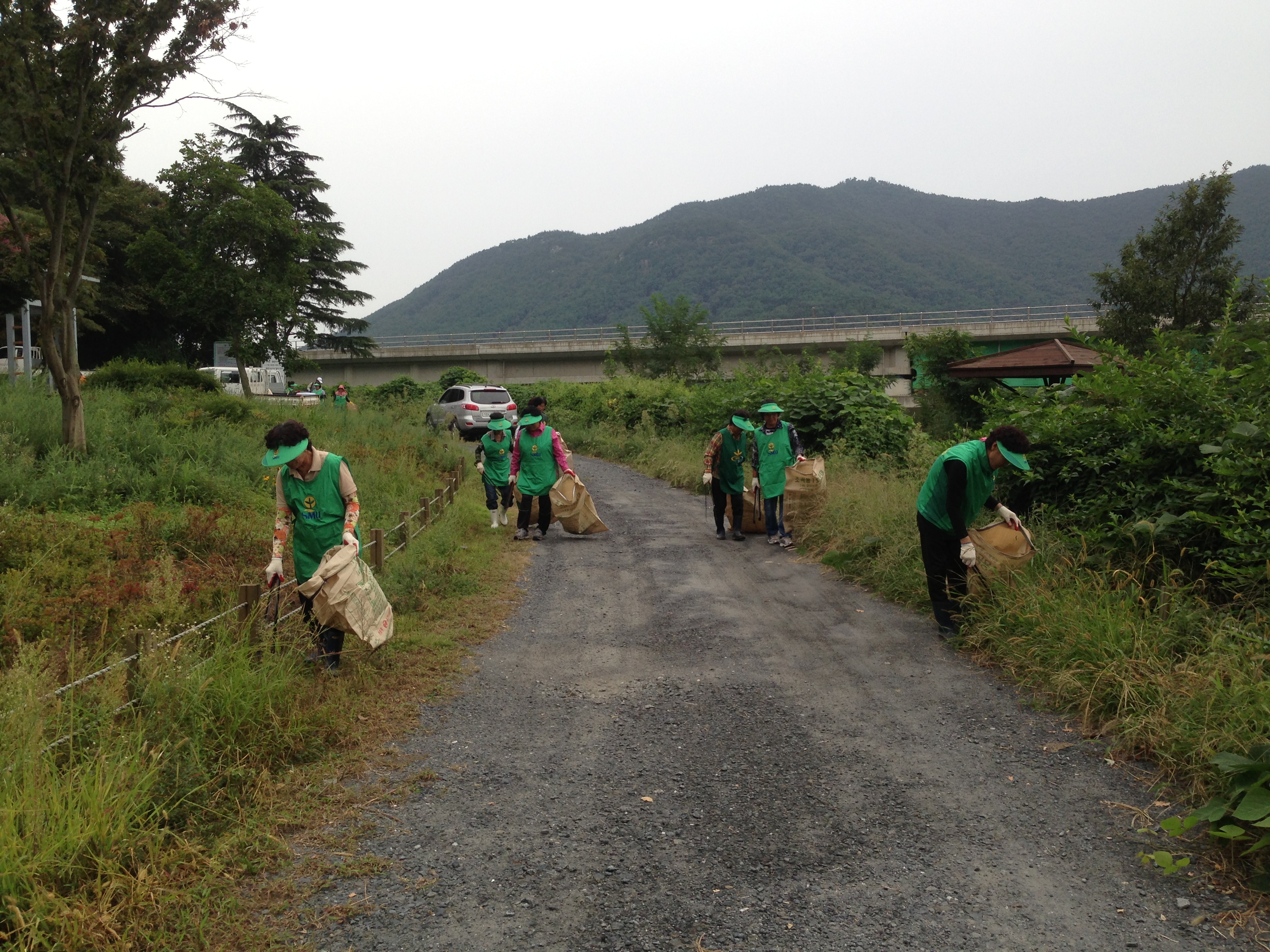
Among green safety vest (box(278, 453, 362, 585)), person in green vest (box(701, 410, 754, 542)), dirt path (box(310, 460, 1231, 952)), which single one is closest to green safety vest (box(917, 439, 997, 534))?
dirt path (box(310, 460, 1231, 952))

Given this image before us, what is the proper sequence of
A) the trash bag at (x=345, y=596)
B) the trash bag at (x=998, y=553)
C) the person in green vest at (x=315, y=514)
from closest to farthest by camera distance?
the trash bag at (x=345, y=596) → the person in green vest at (x=315, y=514) → the trash bag at (x=998, y=553)

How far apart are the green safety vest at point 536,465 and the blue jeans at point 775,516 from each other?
2.84 meters

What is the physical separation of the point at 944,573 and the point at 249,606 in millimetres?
5176

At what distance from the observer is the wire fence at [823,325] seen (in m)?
48.5

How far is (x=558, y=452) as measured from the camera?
11672 millimetres

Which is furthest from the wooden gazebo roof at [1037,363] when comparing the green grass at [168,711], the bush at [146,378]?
the bush at [146,378]

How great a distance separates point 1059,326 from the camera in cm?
4603

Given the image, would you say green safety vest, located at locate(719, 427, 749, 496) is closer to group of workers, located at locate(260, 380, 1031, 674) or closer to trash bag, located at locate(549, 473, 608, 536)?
group of workers, located at locate(260, 380, 1031, 674)

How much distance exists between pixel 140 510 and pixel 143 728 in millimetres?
4758

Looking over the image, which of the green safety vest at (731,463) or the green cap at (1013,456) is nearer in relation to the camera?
the green cap at (1013,456)

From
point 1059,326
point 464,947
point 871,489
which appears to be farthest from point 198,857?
point 1059,326

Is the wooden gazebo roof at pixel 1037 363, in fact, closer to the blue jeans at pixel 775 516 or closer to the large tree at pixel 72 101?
the blue jeans at pixel 775 516

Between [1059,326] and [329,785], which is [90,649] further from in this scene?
[1059,326]

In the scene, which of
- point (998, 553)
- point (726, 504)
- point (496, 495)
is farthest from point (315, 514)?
point (726, 504)
